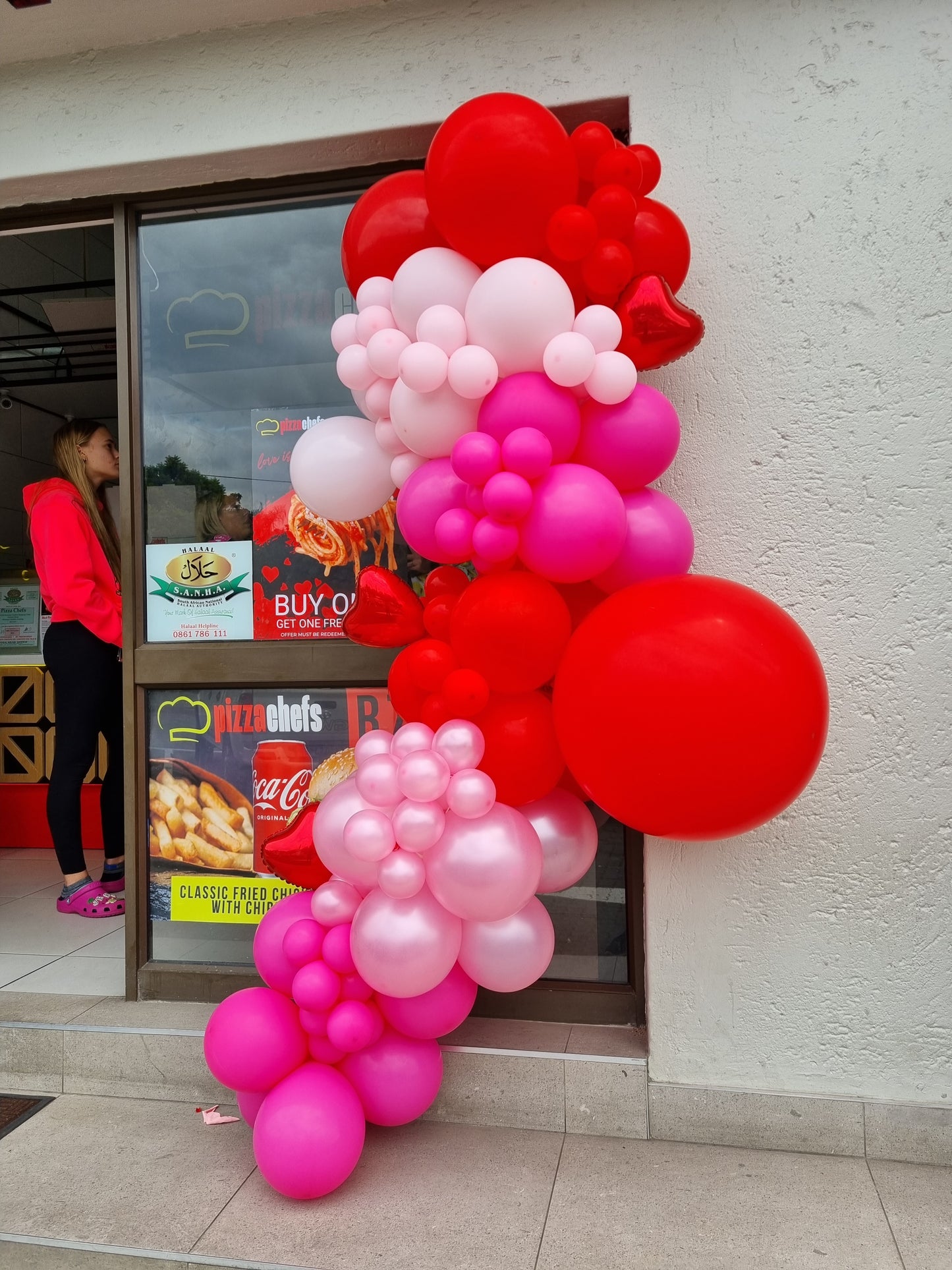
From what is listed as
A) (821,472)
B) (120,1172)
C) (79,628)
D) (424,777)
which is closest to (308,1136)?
(120,1172)

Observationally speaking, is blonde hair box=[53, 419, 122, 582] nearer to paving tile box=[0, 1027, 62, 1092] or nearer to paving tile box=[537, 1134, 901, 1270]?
paving tile box=[0, 1027, 62, 1092]

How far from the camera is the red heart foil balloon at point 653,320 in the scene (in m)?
1.91

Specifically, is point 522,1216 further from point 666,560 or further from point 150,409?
point 150,409

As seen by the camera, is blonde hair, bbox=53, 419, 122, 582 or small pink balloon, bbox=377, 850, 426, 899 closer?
small pink balloon, bbox=377, 850, 426, 899

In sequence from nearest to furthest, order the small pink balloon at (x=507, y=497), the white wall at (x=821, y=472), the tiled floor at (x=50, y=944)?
the small pink balloon at (x=507, y=497) → the white wall at (x=821, y=472) → the tiled floor at (x=50, y=944)

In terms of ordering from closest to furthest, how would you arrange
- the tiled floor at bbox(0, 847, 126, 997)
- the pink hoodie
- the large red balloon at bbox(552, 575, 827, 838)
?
the large red balloon at bbox(552, 575, 827, 838), the tiled floor at bbox(0, 847, 126, 997), the pink hoodie

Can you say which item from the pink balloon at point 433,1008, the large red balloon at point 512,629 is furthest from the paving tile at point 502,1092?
the large red balloon at point 512,629

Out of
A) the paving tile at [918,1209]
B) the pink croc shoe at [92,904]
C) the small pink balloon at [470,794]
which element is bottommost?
the paving tile at [918,1209]

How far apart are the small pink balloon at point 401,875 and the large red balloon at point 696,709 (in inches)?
15.5

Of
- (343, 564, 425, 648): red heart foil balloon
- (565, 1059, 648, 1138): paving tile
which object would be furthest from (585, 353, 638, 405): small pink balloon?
(565, 1059, 648, 1138): paving tile

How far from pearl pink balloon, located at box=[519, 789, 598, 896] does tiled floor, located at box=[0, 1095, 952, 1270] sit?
69cm

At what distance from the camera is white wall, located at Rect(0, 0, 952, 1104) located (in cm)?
221

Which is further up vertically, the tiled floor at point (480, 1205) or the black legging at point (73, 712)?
the black legging at point (73, 712)

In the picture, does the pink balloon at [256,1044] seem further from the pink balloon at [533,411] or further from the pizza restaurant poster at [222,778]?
the pink balloon at [533,411]
